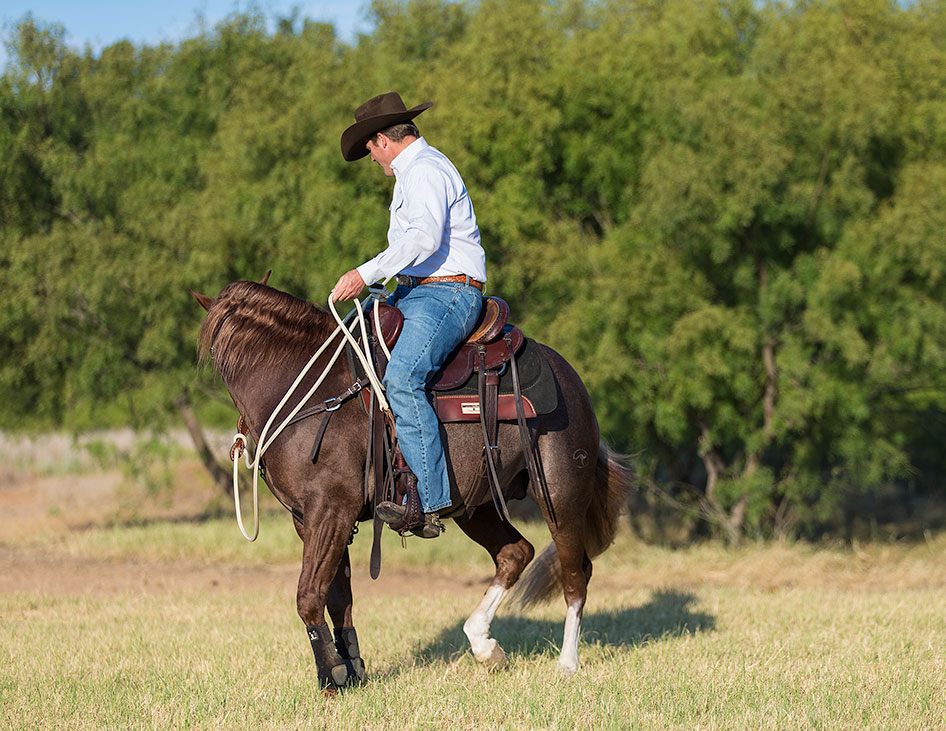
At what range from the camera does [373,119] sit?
228 inches

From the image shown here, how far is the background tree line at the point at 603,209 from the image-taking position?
13.2 meters

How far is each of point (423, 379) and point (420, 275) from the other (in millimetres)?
712

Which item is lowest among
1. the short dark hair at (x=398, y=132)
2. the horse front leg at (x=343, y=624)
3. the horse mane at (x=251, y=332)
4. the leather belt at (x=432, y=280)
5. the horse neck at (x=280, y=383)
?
the horse front leg at (x=343, y=624)

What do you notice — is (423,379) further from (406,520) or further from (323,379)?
(406,520)

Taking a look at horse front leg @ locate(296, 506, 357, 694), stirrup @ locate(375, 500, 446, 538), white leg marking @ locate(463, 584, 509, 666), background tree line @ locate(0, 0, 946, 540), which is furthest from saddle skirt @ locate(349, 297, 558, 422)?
background tree line @ locate(0, 0, 946, 540)

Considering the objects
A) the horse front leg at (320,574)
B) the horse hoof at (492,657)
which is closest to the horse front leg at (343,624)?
the horse front leg at (320,574)

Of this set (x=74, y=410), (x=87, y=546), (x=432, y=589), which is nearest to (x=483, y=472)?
(x=432, y=589)

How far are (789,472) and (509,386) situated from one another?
10183 millimetres

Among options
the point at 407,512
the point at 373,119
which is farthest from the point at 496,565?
the point at 373,119

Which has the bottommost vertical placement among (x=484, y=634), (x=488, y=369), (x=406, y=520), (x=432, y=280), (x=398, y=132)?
(x=484, y=634)

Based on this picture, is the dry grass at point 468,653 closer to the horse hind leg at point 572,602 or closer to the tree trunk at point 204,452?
the horse hind leg at point 572,602

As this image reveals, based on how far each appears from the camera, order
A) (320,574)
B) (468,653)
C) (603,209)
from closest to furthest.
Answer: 1. (320,574)
2. (468,653)
3. (603,209)

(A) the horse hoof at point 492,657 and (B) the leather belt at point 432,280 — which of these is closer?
(B) the leather belt at point 432,280

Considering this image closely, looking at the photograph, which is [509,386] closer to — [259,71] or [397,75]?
[397,75]
